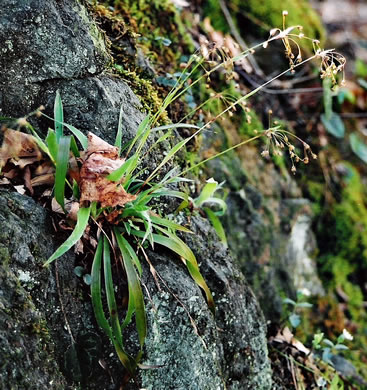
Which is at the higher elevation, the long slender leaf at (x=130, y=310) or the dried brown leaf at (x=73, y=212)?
the dried brown leaf at (x=73, y=212)

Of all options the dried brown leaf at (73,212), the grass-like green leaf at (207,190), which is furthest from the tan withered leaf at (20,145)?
the grass-like green leaf at (207,190)

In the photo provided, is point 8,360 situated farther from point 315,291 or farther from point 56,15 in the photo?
point 315,291

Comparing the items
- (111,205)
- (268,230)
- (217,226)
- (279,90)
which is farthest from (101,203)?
(279,90)

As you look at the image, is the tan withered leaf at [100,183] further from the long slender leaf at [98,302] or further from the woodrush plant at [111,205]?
the long slender leaf at [98,302]

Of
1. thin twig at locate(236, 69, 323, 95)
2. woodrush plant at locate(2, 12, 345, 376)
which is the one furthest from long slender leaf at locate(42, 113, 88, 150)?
thin twig at locate(236, 69, 323, 95)

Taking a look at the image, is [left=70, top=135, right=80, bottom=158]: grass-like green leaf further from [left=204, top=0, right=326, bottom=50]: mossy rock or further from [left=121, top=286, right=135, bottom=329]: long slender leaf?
[left=204, top=0, right=326, bottom=50]: mossy rock

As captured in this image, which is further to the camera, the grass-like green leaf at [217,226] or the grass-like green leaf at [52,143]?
the grass-like green leaf at [217,226]
